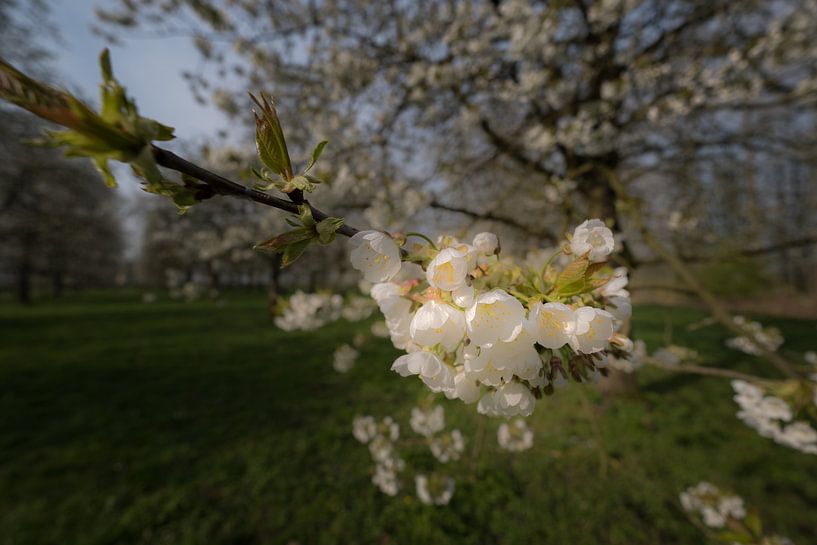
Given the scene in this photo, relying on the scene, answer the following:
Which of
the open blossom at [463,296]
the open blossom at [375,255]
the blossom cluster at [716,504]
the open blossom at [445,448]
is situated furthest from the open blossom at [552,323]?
the blossom cluster at [716,504]

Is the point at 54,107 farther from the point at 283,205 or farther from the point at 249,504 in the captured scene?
the point at 249,504

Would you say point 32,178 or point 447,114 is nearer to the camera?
point 447,114

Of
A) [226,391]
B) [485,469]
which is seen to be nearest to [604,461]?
[485,469]

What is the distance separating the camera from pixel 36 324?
11.1m

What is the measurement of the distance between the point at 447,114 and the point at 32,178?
13.0m

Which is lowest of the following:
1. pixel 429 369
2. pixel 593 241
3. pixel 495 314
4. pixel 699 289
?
pixel 699 289

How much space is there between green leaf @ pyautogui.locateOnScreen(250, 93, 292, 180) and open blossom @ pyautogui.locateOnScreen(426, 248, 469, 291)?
31 centimetres

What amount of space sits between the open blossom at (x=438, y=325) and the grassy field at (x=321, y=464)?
207cm

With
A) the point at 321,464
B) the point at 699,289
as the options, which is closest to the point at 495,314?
the point at 699,289

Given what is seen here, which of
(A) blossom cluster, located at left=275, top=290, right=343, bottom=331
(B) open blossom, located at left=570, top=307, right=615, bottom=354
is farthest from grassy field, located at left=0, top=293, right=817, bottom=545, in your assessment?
(B) open blossom, located at left=570, top=307, right=615, bottom=354

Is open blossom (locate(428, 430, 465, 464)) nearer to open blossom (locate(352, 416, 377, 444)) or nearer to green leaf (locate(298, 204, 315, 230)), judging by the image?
open blossom (locate(352, 416, 377, 444))

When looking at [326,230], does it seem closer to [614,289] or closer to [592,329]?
[592,329]

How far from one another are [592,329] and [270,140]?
675mm

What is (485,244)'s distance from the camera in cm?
78
